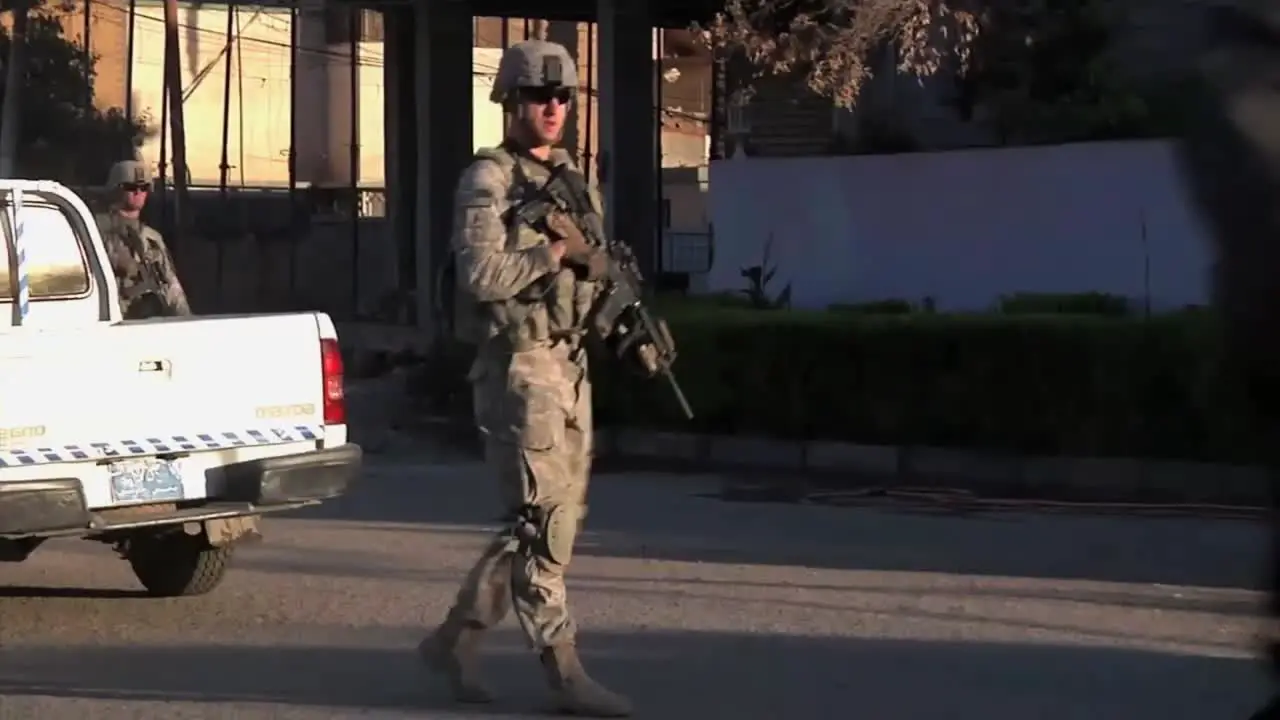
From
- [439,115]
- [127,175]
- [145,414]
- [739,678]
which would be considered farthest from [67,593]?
[439,115]

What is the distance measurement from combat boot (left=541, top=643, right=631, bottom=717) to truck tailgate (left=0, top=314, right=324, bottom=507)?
7.86 feet

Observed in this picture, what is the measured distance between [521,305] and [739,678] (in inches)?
70.3

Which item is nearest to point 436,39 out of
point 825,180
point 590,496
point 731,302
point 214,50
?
point 825,180

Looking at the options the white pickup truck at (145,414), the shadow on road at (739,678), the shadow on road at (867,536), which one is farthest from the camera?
the shadow on road at (867,536)

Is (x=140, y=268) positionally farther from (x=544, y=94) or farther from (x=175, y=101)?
(x=175, y=101)

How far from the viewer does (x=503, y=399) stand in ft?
22.6

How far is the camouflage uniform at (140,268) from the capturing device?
13055 millimetres

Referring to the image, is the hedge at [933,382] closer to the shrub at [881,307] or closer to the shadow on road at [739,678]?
the shrub at [881,307]

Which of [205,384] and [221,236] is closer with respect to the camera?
[205,384]

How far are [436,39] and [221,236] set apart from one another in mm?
11731

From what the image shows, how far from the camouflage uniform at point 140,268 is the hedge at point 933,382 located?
3.56 meters

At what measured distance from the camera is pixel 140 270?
43.0ft

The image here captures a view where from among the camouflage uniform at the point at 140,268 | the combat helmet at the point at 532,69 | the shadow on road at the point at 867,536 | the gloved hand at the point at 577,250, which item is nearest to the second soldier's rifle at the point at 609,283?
the gloved hand at the point at 577,250

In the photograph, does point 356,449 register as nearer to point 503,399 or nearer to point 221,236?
point 503,399
